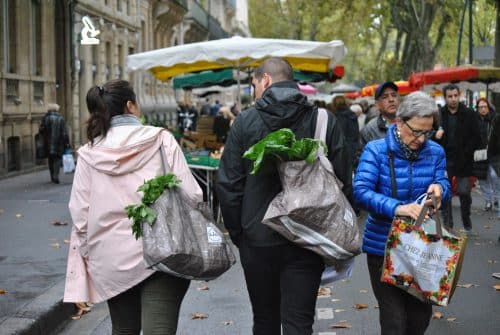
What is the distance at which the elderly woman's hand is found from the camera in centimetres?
484

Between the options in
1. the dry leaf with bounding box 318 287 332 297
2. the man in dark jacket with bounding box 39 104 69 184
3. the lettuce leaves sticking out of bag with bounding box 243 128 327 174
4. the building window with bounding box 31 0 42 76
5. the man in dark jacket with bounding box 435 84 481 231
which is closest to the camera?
the lettuce leaves sticking out of bag with bounding box 243 128 327 174

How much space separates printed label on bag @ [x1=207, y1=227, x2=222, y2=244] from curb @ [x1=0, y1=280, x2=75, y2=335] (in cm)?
259

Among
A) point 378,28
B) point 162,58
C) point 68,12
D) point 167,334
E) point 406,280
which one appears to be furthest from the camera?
point 378,28

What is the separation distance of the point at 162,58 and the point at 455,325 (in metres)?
8.84

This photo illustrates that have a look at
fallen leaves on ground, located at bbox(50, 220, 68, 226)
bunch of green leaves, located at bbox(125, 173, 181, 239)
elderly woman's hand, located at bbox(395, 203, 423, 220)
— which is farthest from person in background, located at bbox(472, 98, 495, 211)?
bunch of green leaves, located at bbox(125, 173, 181, 239)

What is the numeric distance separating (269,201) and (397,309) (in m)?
0.99

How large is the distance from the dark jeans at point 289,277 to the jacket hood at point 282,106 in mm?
589

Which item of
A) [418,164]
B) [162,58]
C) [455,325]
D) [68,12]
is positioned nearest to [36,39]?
[68,12]

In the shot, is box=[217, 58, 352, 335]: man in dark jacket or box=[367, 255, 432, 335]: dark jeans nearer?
box=[217, 58, 352, 335]: man in dark jacket

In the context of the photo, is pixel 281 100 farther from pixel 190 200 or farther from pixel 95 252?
pixel 95 252

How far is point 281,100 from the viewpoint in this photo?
4664 mm

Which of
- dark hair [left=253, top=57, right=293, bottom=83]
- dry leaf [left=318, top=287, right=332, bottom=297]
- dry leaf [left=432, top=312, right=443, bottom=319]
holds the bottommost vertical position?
dry leaf [left=318, top=287, right=332, bottom=297]

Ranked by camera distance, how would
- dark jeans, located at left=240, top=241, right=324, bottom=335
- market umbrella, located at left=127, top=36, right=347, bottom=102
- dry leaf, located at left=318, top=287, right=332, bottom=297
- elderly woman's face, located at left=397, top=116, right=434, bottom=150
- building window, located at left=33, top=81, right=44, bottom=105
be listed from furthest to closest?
building window, located at left=33, top=81, right=44, bottom=105 → market umbrella, located at left=127, top=36, right=347, bottom=102 → dry leaf, located at left=318, top=287, right=332, bottom=297 → elderly woman's face, located at left=397, top=116, right=434, bottom=150 → dark jeans, located at left=240, top=241, right=324, bottom=335

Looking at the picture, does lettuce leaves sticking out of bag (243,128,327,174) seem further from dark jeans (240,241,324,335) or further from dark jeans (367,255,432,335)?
dark jeans (367,255,432,335)
